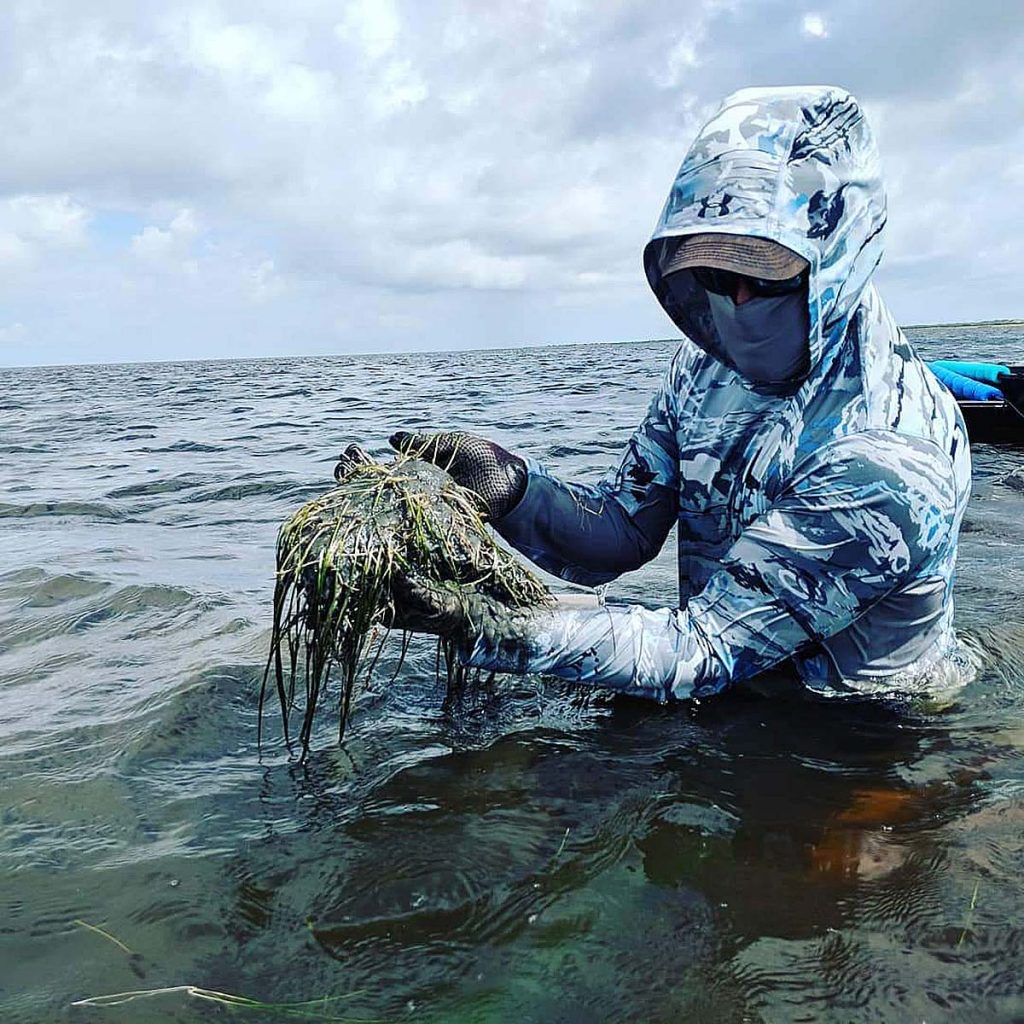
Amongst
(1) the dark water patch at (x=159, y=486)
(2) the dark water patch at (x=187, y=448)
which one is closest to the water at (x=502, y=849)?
(1) the dark water patch at (x=159, y=486)

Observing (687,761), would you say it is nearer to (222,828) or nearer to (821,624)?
(821,624)

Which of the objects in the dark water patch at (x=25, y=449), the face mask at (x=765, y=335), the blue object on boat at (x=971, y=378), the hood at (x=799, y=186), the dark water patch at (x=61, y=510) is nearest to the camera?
the hood at (x=799, y=186)

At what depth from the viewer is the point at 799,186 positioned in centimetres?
258

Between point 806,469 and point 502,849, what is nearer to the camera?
point 502,849

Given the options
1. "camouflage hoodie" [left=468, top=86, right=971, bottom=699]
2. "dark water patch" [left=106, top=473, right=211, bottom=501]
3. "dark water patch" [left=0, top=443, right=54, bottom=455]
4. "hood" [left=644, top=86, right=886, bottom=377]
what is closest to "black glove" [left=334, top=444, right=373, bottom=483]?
"camouflage hoodie" [left=468, top=86, right=971, bottom=699]

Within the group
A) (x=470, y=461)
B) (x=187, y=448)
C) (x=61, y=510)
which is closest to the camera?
(x=470, y=461)

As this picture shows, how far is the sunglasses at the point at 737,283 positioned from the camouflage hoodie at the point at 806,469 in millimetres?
69

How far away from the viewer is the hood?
101 inches

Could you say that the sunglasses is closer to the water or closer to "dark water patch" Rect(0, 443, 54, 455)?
the water

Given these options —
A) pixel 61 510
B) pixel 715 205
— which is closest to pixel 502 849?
pixel 715 205

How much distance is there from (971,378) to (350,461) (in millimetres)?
13244

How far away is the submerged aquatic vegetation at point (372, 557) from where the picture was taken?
2.60m

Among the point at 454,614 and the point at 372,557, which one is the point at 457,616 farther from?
the point at 372,557

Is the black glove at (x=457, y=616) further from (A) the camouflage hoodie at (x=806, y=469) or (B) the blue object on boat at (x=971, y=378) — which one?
(B) the blue object on boat at (x=971, y=378)
